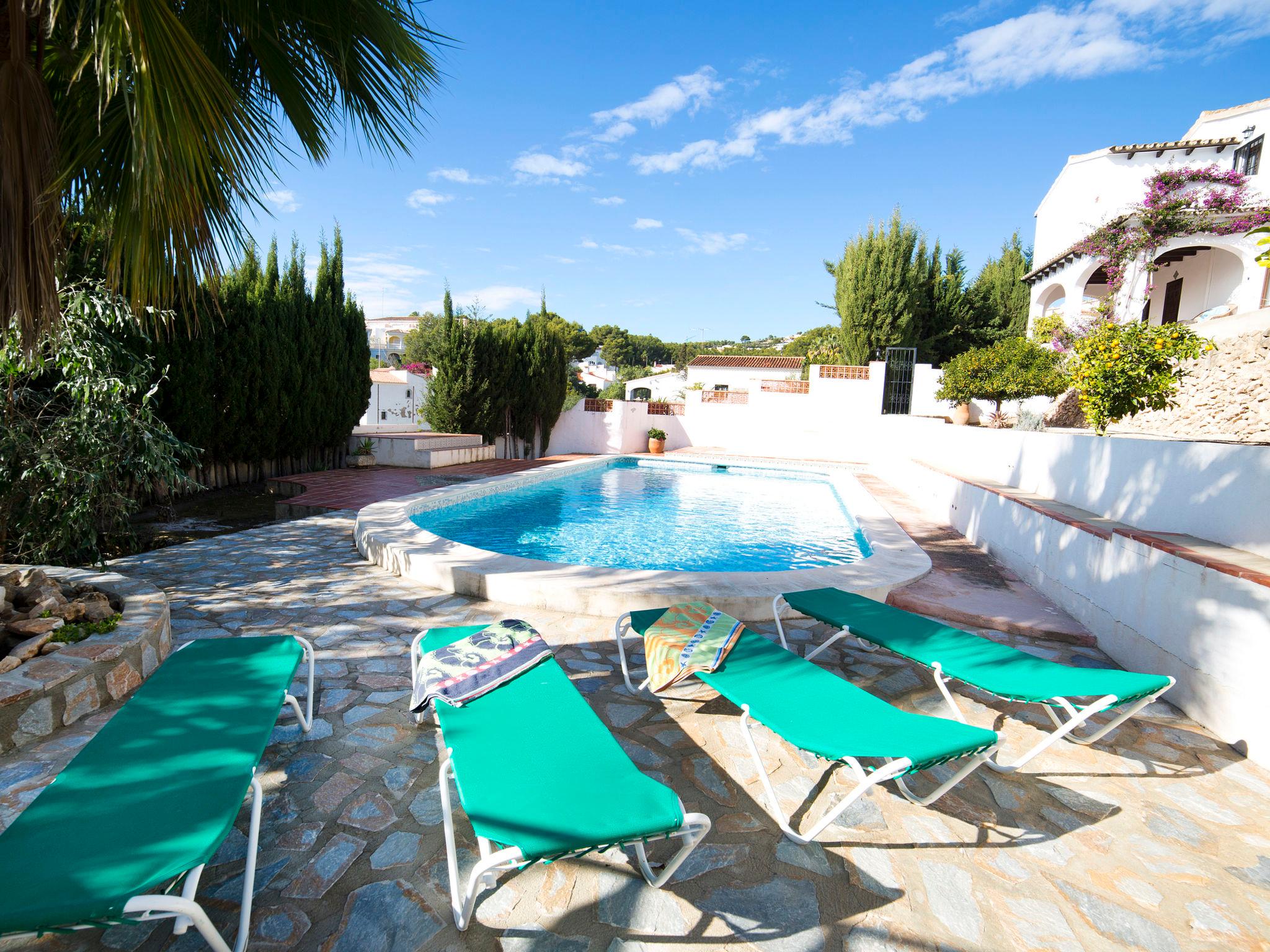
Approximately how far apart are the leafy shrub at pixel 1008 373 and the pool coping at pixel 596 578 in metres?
9.67

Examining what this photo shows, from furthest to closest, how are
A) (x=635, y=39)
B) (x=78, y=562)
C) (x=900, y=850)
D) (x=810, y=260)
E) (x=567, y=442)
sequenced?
(x=810, y=260), (x=567, y=442), (x=635, y=39), (x=78, y=562), (x=900, y=850)

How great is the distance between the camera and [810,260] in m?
28.0

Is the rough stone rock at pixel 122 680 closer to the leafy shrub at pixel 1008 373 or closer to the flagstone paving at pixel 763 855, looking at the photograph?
the flagstone paving at pixel 763 855

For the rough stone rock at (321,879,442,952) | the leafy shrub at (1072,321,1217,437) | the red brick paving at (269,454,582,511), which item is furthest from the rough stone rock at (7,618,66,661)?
the leafy shrub at (1072,321,1217,437)

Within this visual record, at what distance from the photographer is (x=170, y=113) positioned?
1.97 meters

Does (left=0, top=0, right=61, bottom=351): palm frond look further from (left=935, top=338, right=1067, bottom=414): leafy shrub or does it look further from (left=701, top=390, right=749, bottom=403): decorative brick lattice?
(left=701, top=390, right=749, bottom=403): decorative brick lattice

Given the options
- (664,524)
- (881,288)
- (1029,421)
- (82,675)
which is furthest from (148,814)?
(881,288)

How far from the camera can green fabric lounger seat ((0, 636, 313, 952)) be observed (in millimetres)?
1354

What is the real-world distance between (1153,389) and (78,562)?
12023 mm

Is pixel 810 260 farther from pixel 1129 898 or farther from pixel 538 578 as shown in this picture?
pixel 1129 898

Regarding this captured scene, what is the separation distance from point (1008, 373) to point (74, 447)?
16456 millimetres

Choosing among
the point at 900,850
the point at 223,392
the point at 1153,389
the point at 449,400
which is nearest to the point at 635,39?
the point at 449,400

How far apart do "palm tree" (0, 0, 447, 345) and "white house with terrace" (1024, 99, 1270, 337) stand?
19.8 metres

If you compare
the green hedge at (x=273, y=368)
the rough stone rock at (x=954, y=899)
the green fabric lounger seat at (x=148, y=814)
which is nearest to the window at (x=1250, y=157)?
the rough stone rock at (x=954, y=899)
